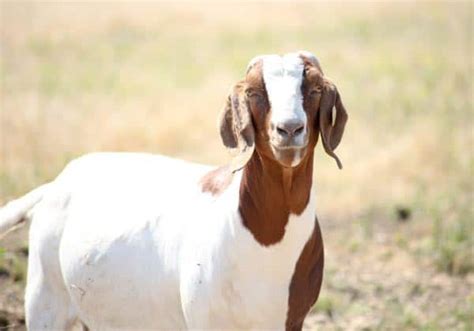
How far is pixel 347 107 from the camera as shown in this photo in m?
17.5

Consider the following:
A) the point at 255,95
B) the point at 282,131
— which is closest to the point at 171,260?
the point at 255,95

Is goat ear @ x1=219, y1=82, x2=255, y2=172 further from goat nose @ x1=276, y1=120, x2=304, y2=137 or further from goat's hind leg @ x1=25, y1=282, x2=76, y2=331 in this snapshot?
goat's hind leg @ x1=25, y1=282, x2=76, y2=331

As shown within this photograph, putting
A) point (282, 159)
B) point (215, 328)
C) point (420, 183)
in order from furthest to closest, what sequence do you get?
point (420, 183), point (215, 328), point (282, 159)

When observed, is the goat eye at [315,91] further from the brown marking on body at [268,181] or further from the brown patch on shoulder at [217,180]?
the brown patch on shoulder at [217,180]

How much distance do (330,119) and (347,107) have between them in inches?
475

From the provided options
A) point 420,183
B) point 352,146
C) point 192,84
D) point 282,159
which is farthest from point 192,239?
point 192,84

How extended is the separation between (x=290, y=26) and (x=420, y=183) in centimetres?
1133

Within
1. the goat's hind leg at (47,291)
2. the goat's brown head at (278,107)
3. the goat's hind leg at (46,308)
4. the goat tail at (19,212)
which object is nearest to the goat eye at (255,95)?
the goat's brown head at (278,107)

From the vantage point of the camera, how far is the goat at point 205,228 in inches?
216

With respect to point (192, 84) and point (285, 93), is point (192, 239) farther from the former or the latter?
point (192, 84)

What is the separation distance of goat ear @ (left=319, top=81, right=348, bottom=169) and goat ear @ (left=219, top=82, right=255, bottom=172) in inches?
12.5

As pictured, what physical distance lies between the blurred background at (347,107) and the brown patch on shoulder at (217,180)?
1415 millimetres

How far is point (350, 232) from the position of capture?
12.1 metres

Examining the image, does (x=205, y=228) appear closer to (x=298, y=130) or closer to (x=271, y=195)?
(x=271, y=195)
